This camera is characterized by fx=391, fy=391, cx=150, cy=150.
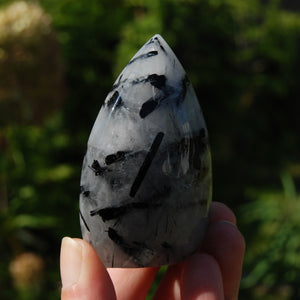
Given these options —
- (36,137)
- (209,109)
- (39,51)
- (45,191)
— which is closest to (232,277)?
(39,51)

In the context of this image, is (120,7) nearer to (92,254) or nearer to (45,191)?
(45,191)

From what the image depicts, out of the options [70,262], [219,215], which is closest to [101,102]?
[219,215]

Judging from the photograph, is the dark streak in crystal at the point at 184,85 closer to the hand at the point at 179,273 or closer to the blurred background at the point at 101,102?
the hand at the point at 179,273

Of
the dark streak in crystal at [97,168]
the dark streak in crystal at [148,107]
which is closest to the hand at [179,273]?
the dark streak in crystal at [97,168]

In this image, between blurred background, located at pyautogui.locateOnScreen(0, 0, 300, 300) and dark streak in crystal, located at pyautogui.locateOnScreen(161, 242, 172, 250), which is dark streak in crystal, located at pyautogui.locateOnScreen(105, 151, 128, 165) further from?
blurred background, located at pyautogui.locateOnScreen(0, 0, 300, 300)

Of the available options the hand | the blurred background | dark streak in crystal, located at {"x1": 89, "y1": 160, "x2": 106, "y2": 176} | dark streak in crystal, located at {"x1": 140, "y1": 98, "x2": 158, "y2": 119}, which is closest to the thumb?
the hand

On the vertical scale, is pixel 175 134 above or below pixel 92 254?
above
